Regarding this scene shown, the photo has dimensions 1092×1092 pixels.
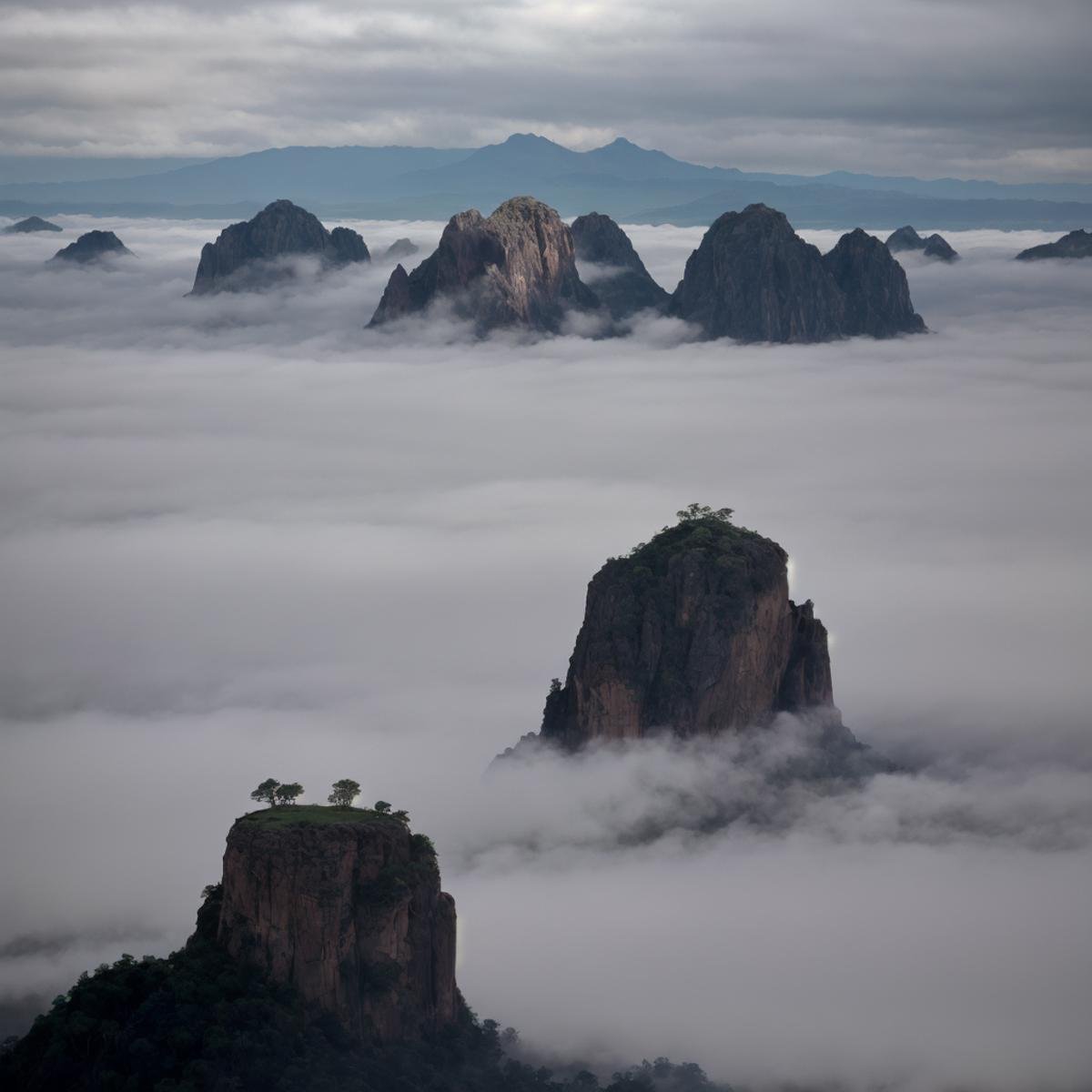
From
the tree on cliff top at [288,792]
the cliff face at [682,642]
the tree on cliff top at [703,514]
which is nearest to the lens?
the tree on cliff top at [288,792]

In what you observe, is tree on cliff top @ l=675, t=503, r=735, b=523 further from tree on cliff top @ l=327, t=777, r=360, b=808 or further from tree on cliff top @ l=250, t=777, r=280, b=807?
tree on cliff top @ l=250, t=777, r=280, b=807

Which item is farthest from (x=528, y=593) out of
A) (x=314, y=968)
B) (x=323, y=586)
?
(x=314, y=968)

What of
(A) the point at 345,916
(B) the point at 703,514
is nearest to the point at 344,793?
(A) the point at 345,916

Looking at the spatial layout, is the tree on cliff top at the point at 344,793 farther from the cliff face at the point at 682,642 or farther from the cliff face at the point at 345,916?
the cliff face at the point at 682,642

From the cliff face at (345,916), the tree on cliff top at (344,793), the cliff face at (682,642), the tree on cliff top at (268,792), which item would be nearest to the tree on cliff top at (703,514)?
the cliff face at (682,642)

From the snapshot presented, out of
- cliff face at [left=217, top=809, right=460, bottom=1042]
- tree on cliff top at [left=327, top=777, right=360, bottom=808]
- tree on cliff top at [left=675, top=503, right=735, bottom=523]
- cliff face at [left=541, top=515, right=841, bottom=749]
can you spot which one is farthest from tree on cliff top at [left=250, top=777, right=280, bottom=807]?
tree on cliff top at [left=675, top=503, right=735, bottom=523]

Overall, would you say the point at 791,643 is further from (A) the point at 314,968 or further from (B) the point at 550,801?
(A) the point at 314,968

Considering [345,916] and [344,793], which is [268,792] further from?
[345,916]
